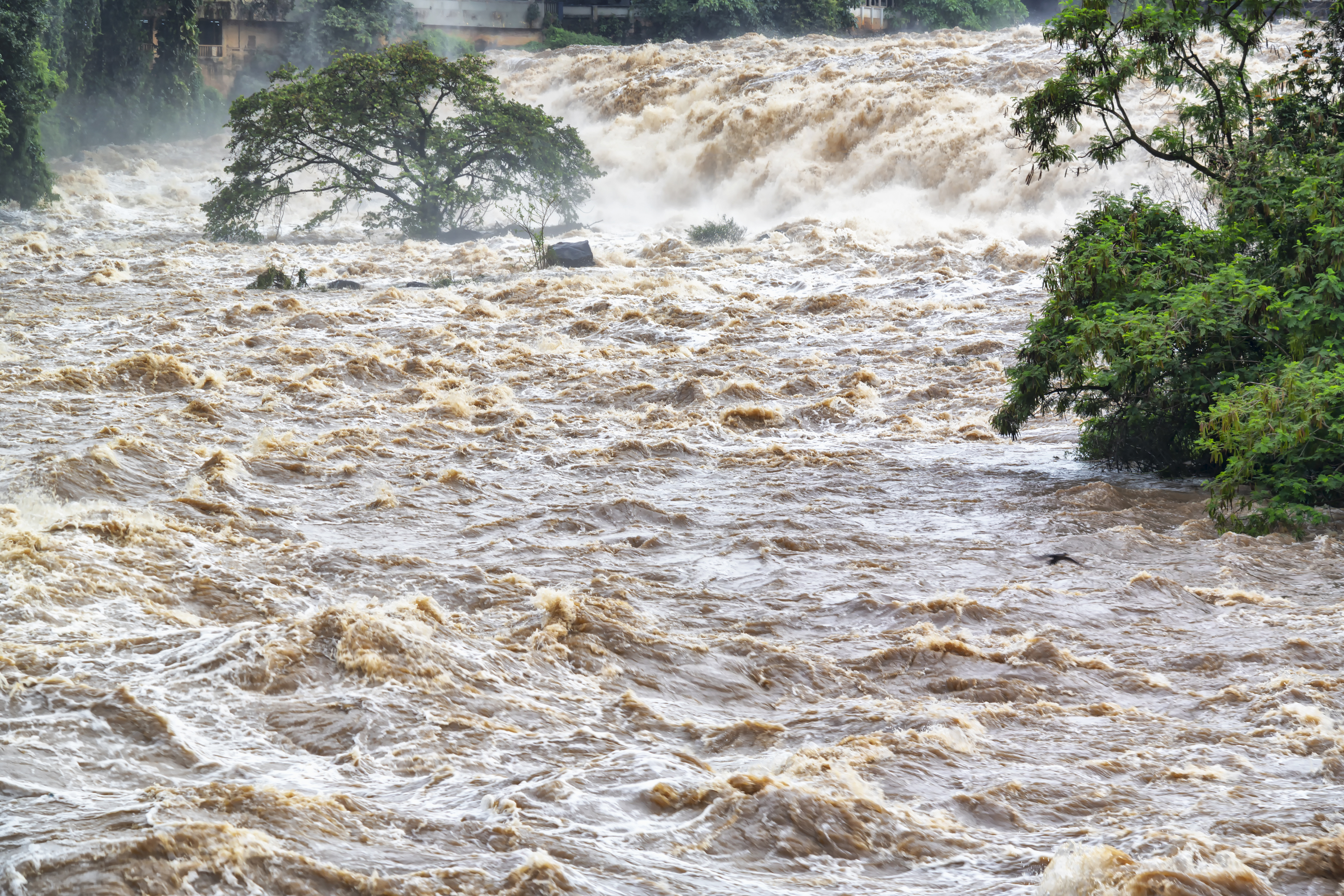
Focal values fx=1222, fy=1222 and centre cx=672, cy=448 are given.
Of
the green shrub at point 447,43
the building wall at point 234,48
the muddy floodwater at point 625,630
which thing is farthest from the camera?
the green shrub at point 447,43

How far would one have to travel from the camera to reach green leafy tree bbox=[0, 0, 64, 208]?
79.2ft

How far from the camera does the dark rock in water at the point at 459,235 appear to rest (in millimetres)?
24766

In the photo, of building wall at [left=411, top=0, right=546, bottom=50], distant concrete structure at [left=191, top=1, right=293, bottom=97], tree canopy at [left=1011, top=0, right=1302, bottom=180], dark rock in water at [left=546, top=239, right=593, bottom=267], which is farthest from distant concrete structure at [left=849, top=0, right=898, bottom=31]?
tree canopy at [left=1011, top=0, right=1302, bottom=180]

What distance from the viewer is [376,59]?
23781 mm

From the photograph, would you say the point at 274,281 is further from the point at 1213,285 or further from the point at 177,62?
the point at 177,62

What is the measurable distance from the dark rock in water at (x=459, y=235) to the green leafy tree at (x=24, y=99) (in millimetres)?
8627

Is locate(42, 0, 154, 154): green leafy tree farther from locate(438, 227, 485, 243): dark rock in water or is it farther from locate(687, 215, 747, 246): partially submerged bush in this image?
locate(687, 215, 747, 246): partially submerged bush

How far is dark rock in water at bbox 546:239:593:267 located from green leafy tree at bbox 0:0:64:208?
11718 mm

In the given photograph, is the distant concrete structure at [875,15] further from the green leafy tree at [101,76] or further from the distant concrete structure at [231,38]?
the green leafy tree at [101,76]

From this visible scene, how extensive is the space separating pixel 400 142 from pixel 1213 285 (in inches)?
770

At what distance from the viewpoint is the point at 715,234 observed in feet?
74.8

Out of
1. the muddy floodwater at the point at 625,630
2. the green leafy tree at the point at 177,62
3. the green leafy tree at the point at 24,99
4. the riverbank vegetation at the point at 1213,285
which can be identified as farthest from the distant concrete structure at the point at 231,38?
the riverbank vegetation at the point at 1213,285

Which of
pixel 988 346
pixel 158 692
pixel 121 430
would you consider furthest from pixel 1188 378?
pixel 121 430

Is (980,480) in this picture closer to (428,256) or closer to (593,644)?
(593,644)
